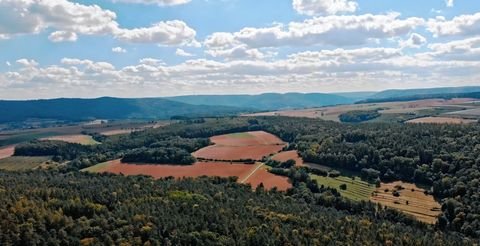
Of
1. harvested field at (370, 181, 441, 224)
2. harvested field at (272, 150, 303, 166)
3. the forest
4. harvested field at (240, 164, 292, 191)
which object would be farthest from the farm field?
harvested field at (370, 181, 441, 224)

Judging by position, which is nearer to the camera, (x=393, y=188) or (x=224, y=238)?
(x=224, y=238)

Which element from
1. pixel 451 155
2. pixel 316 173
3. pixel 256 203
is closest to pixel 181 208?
pixel 256 203

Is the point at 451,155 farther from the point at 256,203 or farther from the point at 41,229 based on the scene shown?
the point at 41,229

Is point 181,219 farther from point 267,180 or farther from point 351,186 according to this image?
point 351,186

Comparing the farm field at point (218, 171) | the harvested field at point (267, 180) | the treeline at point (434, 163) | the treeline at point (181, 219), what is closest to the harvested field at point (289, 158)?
the treeline at point (434, 163)

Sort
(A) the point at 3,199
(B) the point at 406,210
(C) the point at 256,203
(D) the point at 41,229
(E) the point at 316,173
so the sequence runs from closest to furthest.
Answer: (D) the point at 41,229
(A) the point at 3,199
(C) the point at 256,203
(B) the point at 406,210
(E) the point at 316,173

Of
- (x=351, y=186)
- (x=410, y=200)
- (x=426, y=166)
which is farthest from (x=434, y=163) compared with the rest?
(x=351, y=186)

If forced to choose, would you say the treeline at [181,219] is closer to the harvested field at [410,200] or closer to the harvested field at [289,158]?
the harvested field at [410,200]
